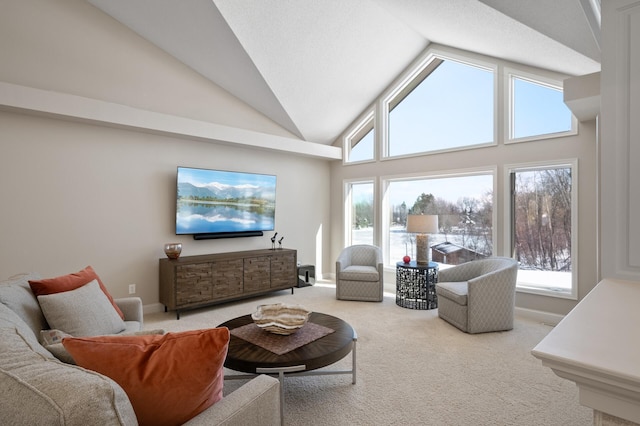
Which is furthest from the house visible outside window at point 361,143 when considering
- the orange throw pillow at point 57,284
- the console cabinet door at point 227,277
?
the orange throw pillow at point 57,284

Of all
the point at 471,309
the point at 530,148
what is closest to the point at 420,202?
the point at 530,148

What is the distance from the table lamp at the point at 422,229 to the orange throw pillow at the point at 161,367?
3.92m

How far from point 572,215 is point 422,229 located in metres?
1.69

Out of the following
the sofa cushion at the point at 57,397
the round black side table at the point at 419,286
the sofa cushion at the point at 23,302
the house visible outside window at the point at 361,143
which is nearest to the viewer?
the sofa cushion at the point at 57,397

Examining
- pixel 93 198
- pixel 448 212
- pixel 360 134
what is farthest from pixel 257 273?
pixel 360 134

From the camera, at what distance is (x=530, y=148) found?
4.27 m

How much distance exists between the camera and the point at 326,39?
4.52 meters

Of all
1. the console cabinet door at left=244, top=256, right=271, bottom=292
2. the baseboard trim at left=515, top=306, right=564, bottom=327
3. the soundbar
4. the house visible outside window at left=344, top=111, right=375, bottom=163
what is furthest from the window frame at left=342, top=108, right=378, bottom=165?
the baseboard trim at left=515, top=306, right=564, bottom=327

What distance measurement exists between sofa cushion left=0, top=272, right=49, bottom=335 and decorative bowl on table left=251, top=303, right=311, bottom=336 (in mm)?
1312

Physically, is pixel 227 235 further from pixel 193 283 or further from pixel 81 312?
pixel 81 312

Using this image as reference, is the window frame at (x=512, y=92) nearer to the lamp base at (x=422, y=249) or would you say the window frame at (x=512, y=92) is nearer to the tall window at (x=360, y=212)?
the lamp base at (x=422, y=249)

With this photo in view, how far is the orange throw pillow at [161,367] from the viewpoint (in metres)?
1.00

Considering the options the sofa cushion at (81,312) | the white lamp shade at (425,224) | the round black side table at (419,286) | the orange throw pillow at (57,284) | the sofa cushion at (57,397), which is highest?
the white lamp shade at (425,224)

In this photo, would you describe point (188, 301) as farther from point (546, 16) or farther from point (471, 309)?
point (546, 16)
